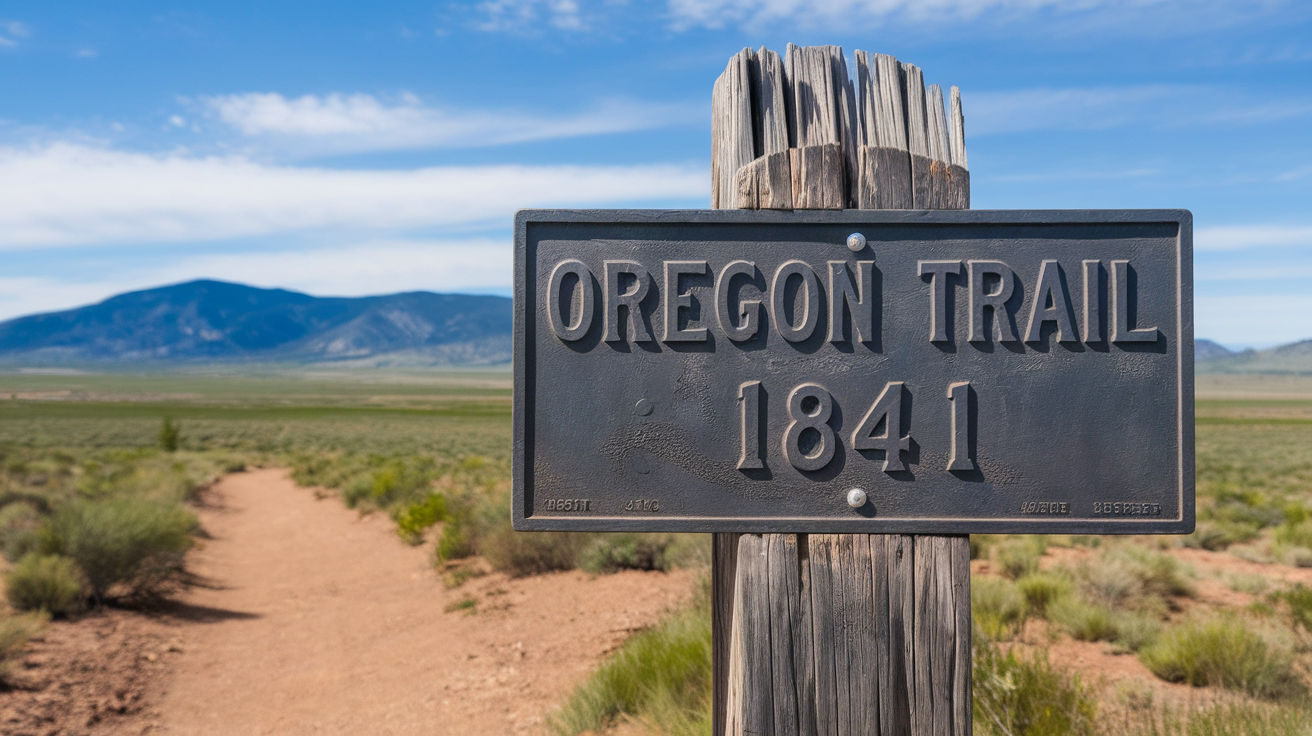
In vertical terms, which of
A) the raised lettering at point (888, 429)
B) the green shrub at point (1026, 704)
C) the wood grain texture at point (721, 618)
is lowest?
the green shrub at point (1026, 704)

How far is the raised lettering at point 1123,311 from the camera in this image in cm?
255

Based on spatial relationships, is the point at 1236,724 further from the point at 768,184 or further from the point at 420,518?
the point at 420,518

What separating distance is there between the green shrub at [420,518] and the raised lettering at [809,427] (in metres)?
12.1

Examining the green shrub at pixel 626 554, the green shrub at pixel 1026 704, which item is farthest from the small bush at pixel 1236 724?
the green shrub at pixel 626 554

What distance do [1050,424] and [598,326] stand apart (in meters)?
1.57

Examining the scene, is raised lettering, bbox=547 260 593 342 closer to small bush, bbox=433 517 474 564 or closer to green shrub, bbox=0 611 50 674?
green shrub, bbox=0 611 50 674

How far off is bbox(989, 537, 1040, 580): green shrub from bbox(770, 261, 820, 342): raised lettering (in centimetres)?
821

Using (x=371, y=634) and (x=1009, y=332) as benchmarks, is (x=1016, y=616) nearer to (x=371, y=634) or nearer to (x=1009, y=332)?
(x=1009, y=332)

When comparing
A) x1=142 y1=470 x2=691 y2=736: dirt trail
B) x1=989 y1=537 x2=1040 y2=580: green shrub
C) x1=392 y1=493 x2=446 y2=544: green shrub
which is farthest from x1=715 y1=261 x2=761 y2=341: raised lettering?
x1=392 y1=493 x2=446 y2=544: green shrub

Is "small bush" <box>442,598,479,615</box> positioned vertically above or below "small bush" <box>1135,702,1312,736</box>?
below

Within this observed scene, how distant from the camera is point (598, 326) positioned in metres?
2.60

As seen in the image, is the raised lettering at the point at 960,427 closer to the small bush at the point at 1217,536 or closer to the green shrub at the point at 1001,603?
the green shrub at the point at 1001,603

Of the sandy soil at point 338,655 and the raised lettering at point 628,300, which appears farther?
the sandy soil at point 338,655

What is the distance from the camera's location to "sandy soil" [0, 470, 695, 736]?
610 cm
